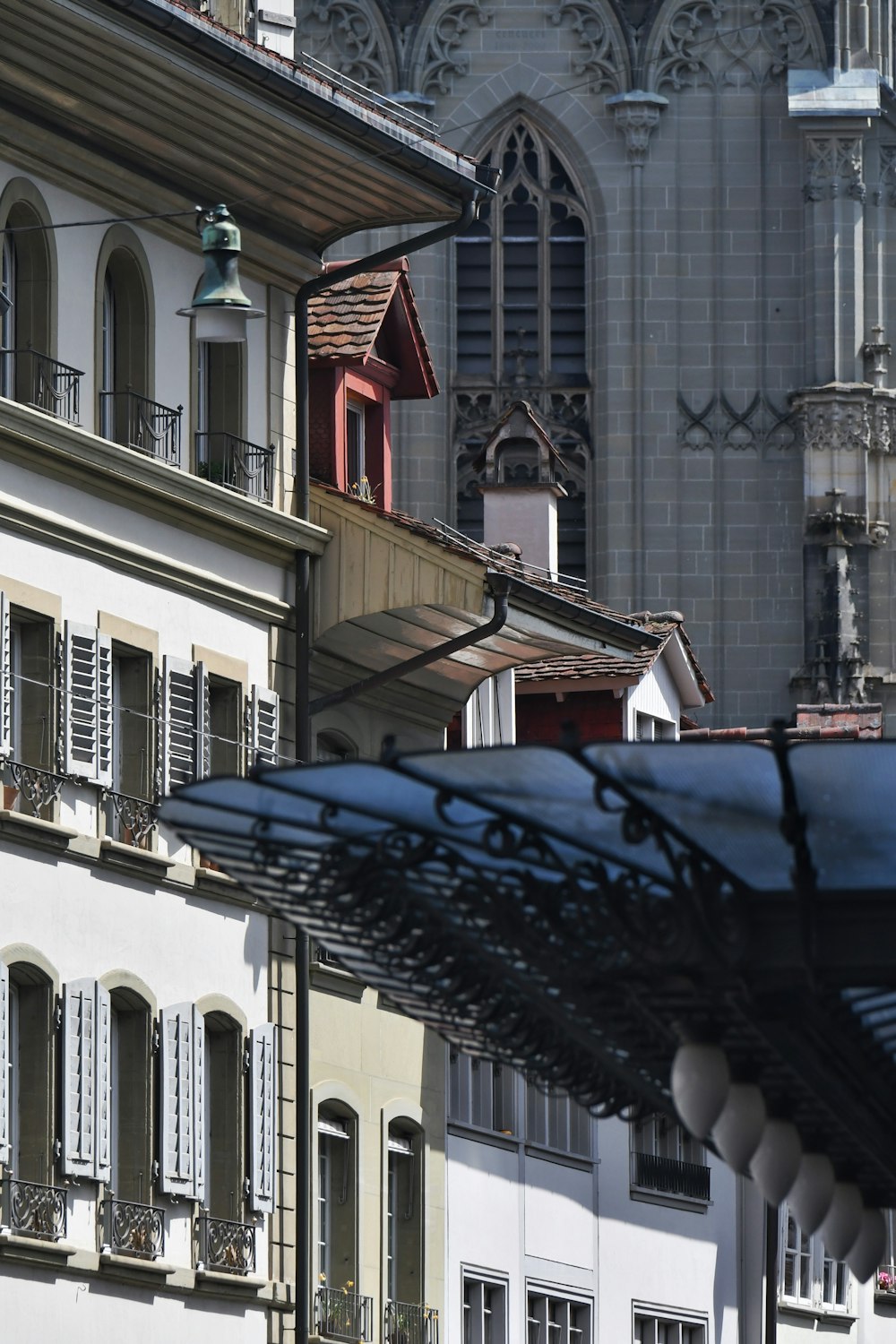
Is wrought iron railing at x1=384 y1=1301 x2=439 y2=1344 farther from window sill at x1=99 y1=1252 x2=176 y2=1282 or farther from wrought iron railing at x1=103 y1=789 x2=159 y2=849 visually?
wrought iron railing at x1=103 y1=789 x2=159 y2=849

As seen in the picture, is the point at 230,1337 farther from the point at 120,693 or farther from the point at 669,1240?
the point at 669,1240

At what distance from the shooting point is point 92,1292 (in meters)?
30.9

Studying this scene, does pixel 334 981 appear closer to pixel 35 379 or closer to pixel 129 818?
pixel 129 818

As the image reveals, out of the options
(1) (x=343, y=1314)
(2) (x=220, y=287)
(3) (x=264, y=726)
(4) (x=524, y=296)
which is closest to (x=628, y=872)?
(2) (x=220, y=287)

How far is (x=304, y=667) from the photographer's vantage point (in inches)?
1394

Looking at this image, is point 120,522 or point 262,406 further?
point 262,406

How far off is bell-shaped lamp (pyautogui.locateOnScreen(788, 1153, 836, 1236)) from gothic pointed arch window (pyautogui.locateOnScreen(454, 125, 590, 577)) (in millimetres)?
53016

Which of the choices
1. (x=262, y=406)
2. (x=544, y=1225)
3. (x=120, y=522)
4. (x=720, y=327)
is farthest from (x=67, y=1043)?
(x=720, y=327)

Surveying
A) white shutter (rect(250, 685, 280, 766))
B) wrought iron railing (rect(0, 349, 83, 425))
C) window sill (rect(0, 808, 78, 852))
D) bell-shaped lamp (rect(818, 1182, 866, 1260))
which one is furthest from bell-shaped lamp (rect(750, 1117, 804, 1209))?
white shutter (rect(250, 685, 280, 766))

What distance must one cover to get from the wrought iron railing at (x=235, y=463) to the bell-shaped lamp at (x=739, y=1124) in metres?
17.7

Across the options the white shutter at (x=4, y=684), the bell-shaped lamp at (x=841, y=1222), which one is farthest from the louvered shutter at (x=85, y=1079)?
the bell-shaped lamp at (x=841, y=1222)

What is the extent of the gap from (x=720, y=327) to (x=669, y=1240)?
2942cm

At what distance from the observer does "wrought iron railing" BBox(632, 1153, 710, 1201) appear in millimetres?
43406

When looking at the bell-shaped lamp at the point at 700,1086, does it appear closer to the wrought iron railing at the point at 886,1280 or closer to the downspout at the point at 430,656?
the downspout at the point at 430,656
